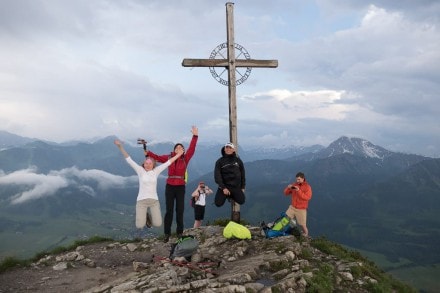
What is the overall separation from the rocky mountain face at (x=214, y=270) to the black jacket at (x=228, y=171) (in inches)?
85.8

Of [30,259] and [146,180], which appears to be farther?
[30,259]

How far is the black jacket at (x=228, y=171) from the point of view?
14359 millimetres

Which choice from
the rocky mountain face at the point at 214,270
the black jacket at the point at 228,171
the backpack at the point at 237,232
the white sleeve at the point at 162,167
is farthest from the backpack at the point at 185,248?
the black jacket at the point at 228,171

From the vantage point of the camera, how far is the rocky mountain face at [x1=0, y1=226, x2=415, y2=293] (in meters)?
9.91

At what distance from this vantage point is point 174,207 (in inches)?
563

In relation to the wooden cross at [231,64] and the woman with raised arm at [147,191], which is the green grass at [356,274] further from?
the woman with raised arm at [147,191]

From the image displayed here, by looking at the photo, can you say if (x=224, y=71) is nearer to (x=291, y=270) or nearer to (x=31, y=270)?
(x=291, y=270)

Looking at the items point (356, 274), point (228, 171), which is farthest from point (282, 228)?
point (356, 274)

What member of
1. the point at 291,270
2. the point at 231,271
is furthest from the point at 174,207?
the point at 291,270

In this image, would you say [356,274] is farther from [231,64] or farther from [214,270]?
[231,64]

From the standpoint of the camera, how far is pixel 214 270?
11305mm

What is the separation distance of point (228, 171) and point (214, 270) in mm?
4221

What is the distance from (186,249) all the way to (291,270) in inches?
132

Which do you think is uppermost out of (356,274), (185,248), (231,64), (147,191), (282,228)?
(231,64)
